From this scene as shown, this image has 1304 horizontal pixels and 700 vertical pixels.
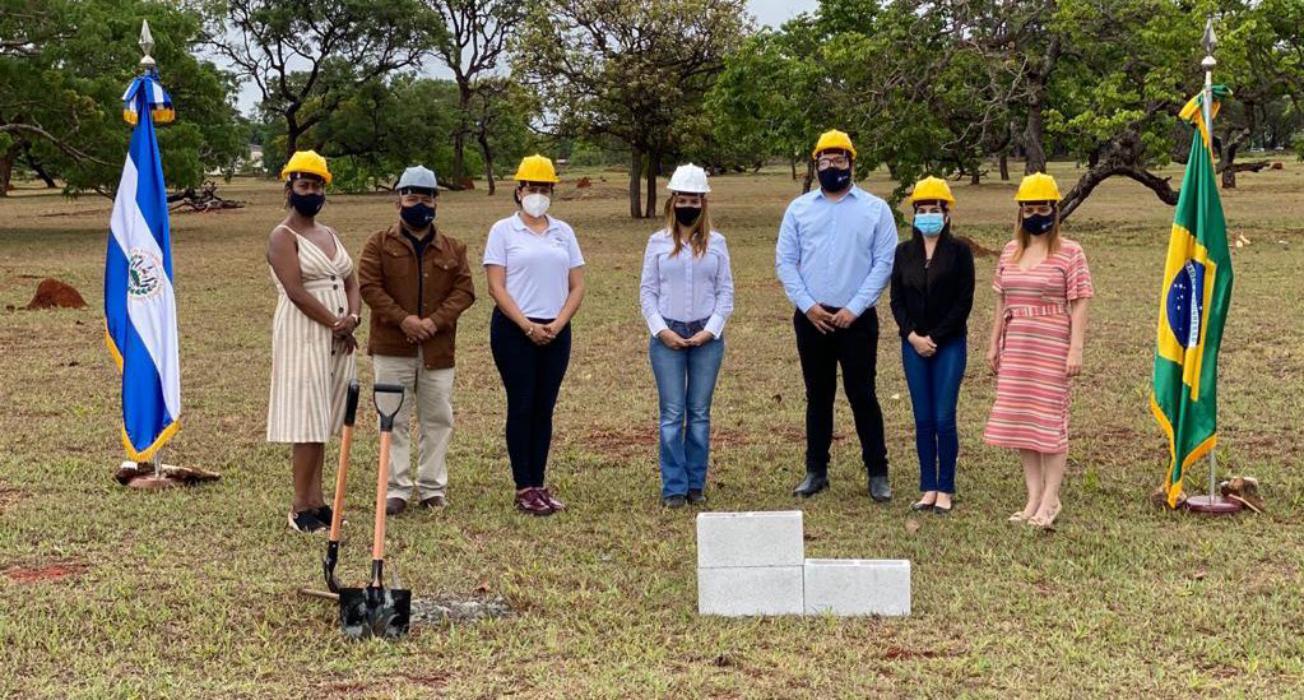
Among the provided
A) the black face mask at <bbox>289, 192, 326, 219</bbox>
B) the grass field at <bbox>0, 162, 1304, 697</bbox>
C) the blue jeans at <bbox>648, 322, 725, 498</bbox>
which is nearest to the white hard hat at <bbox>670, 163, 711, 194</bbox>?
the blue jeans at <bbox>648, 322, 725, 498</bbox>

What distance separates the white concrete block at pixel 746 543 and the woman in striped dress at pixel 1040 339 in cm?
190

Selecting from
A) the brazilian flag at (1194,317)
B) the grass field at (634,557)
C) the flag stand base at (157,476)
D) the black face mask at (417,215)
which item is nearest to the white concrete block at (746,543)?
the grass field at (634,557)

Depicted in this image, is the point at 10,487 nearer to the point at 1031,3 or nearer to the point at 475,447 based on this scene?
the point at 475,447

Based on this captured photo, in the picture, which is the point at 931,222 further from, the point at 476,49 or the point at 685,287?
the point at 476,49

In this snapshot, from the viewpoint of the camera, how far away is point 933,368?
24.5 ft

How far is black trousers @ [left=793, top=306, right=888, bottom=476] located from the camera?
766 centimetres

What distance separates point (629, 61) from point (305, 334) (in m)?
27.9

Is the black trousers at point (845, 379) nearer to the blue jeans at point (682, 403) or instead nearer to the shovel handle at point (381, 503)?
the blue jeans at point (682, 403)

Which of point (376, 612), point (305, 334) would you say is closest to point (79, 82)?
point (305, 334)

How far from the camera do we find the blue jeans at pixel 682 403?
7664 mm

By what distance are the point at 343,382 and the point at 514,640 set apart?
247 centimetres

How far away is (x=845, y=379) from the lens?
783 cm

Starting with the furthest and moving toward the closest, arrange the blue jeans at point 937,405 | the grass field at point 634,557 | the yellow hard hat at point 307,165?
the blue jeans at point 937,405 < the yellow hard hat at point 307,165 < the grass field at point 634,557

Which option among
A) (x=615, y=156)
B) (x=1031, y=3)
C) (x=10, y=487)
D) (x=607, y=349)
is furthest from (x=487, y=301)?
(x=615, y=156)
